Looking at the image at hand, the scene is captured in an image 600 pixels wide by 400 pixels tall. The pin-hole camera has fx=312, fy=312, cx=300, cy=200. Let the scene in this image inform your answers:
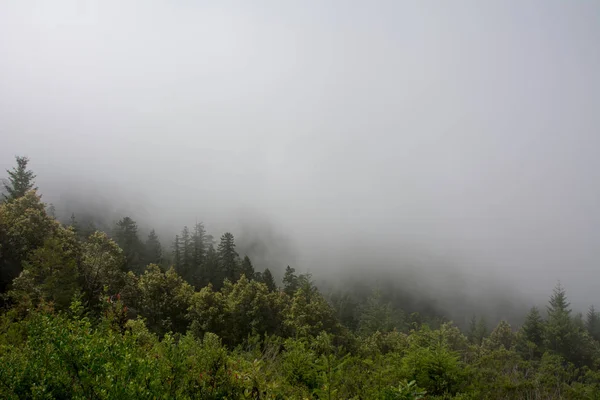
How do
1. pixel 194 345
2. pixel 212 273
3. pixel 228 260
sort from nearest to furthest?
pixel 194 345, pixel 212 273, pixel 228 260

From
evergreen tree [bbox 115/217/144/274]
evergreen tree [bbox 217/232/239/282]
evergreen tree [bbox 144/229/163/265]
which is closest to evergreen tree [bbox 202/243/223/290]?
evergreen tree [bbox 217/232/239/282]

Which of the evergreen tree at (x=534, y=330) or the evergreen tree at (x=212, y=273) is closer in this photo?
the evergreen tree at (x=534, y=330)

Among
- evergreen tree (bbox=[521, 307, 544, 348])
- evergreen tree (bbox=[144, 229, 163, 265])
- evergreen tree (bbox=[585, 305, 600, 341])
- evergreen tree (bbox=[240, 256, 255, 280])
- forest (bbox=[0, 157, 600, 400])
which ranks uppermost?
forest (bbox=[0, 157, 600, 400])

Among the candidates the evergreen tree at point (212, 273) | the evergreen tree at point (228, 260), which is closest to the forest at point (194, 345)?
the evergreen tree at point (228, 260)

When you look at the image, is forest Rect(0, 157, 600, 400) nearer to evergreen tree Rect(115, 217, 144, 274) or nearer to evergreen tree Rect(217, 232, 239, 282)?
evergreen tree Rect(217, 232, 239, 282)

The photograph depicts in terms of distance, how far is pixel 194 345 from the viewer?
1068 centimetres

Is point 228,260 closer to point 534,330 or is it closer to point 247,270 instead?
point 247,270

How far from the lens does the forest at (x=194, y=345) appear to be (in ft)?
22.8

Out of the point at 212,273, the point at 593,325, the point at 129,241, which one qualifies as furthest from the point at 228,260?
the point at 593,325

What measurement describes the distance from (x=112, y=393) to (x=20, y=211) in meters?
32.0

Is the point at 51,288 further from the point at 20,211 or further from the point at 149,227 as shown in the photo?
the point at 149,227

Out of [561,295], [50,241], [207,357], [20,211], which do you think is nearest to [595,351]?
[561,295]

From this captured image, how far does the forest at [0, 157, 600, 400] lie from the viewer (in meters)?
6.96

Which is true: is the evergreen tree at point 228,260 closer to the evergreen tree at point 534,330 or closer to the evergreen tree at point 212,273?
the evergreen tree at point 212,273
